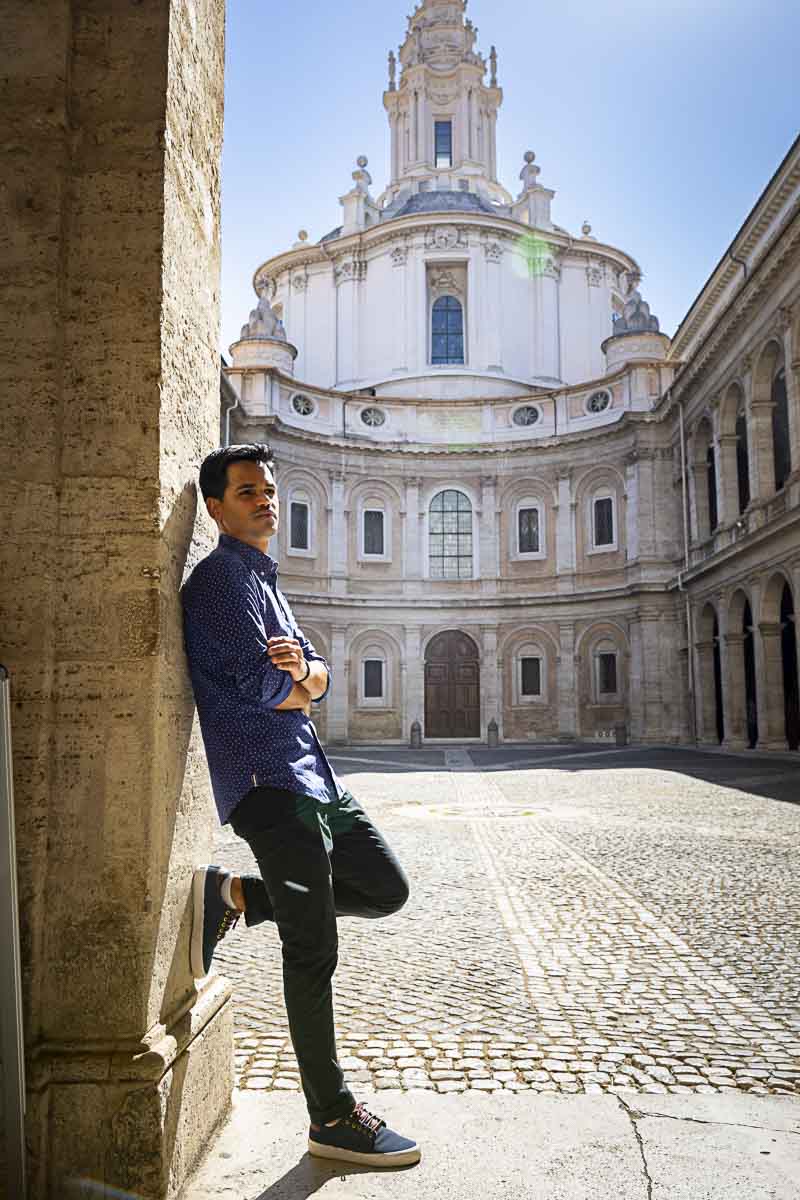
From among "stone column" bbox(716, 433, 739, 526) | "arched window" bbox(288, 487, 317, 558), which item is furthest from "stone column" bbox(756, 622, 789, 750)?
"arched window" bbox(288, 487, 317, 558)

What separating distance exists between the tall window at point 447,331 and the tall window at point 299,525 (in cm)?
932

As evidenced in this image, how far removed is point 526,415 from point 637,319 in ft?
16.3

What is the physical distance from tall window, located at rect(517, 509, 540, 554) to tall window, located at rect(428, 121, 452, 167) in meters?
18.9

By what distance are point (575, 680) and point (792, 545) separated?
1311cm

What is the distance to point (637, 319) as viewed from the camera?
33.8 metres

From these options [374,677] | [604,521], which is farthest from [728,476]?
[374,677]

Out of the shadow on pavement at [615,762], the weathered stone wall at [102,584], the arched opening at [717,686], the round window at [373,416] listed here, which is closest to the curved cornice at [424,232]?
the round window at [373,416]

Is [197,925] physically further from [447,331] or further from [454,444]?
[447,331]

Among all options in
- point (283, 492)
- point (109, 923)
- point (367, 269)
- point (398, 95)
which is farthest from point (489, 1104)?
point (398, 95)

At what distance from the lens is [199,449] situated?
2.92m

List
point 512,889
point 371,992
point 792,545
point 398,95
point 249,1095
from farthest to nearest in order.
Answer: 1. point 398,95
2. point 792,545
3. point 512,889
4. point 371,992
5. point 249,1095

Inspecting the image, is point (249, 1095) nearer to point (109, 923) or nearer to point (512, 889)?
point (109, 923)

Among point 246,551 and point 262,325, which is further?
point 262,325

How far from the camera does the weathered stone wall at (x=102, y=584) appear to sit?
91.9 inches
